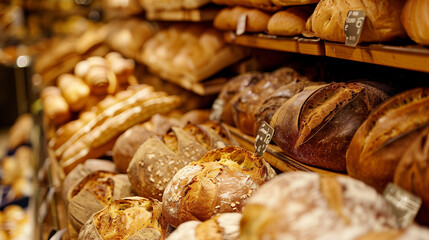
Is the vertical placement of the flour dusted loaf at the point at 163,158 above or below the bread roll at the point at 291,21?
below

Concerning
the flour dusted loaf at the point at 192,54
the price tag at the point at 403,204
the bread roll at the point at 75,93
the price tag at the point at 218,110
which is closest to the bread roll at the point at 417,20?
the price tag at the point at 403,204

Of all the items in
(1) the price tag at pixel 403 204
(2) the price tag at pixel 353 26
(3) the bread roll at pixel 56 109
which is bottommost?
(3) the bread roll at pixel 56 109

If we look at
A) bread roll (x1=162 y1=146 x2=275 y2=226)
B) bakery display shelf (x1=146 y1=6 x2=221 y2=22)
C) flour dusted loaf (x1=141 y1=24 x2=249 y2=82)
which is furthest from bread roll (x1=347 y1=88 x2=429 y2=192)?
bakery display shelf (x1=146 y1=6 x2=221 y2=22)

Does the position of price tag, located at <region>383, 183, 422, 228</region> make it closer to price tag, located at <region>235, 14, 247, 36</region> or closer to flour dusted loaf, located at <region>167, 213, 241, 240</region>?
flour dusted loaf, located at <region>167, 213, 241, 240</region>

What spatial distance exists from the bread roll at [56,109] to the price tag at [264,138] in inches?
86.9

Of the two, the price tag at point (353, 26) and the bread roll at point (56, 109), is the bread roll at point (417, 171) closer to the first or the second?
the price tag at point (353, 26)

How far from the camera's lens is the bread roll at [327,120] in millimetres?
1355

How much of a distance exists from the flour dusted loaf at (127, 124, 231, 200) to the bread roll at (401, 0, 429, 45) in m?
0.99

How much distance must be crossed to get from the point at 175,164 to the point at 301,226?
3.09 ft

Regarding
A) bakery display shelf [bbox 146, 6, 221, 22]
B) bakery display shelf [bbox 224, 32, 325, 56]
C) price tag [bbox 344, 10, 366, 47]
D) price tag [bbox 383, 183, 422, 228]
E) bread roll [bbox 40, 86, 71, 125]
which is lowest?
bread roll [bbox 40, 86, 71, 125]

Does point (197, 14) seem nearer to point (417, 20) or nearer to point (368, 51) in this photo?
point (368, 51)

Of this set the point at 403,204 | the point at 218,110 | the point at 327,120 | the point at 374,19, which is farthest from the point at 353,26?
the point at 218,110

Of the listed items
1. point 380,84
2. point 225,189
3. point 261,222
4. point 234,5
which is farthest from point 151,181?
point 234,5

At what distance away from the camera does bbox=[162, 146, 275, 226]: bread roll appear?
128 centimetres
